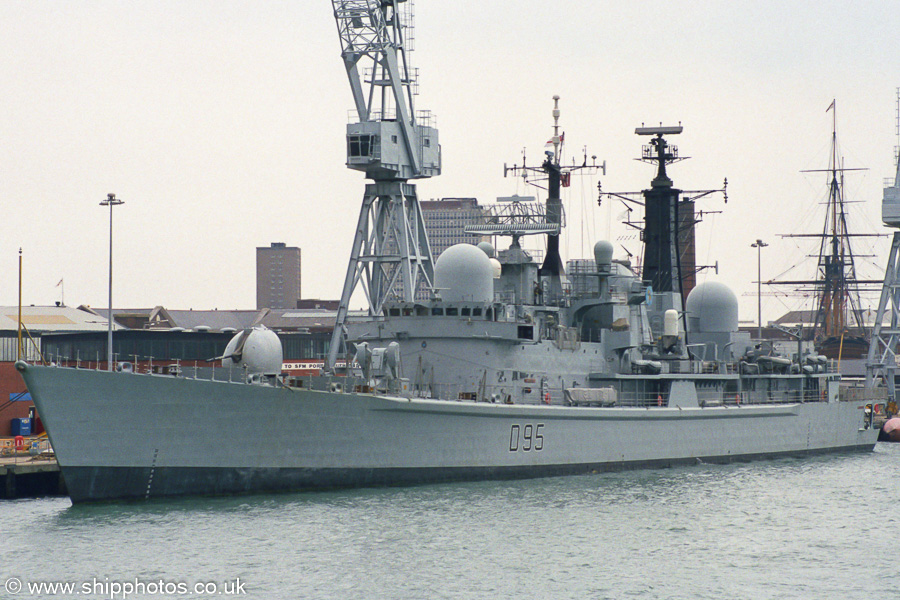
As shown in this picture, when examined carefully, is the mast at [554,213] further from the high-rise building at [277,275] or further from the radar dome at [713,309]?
the high-rise building at [277,275]

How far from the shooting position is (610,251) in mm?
38125

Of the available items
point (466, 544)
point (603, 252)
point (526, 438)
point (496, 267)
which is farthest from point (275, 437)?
point (603, 252)

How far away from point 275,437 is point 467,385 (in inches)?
281

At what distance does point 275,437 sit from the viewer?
28109 millimetres

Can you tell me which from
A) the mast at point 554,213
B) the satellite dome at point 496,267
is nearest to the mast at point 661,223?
the mast at point 554,213

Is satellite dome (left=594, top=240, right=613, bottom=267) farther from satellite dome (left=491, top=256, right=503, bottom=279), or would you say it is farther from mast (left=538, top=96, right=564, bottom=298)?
satellite dome (left=491, top=256, right=503, bottom=279)

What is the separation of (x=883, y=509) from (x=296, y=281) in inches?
5071

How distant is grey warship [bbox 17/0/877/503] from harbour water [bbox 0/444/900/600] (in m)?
1.06

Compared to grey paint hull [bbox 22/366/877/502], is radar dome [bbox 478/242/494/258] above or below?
above

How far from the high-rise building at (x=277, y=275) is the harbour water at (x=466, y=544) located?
120m

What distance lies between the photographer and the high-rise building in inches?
5915

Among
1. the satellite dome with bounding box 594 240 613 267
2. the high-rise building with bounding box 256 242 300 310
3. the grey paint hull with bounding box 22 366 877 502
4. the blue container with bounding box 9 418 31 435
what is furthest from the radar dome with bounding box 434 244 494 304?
the high-rise building with bounding box 256 242 300 310

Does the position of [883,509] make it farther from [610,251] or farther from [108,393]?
[108,393]

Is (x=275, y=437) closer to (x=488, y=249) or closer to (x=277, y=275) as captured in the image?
(x=488, y=249)
